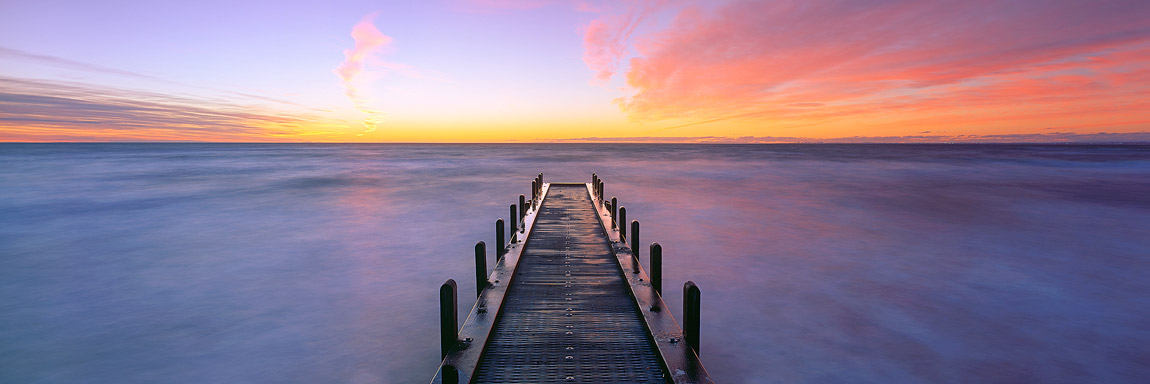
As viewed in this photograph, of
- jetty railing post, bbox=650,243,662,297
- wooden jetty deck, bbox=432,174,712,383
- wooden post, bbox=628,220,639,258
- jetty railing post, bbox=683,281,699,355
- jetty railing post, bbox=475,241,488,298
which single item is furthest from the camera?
wooden post, bbox=628,220,639,258

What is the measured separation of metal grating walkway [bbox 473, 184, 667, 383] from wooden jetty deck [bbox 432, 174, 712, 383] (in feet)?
0.04

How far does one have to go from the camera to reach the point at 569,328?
6.47m

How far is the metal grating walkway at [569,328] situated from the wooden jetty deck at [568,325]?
0.5 inches

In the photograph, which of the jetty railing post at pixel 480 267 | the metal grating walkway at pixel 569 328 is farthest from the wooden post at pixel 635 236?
the jetty railing post at pixel 480 267

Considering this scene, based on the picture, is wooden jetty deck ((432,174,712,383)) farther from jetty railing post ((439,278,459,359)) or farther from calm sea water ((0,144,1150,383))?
calm sea water ((0,144,1150,383))

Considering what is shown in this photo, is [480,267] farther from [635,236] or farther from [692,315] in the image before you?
[635,236]

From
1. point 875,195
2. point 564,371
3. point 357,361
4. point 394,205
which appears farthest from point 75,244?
point 875,195

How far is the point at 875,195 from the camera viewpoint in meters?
28.4

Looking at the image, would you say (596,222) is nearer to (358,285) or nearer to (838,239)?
(358,285)

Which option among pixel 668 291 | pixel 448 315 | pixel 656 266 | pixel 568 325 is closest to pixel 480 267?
pixel 568 325

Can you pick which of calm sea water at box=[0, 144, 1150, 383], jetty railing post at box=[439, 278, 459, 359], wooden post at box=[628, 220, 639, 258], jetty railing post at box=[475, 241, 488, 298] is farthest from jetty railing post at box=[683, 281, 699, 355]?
wooden post at box=[628, 220, 639, 258]

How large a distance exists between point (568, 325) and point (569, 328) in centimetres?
10

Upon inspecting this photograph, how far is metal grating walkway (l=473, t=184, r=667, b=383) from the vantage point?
5.39 m

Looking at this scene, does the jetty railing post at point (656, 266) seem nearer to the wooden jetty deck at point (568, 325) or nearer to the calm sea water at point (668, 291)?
the wooden jetty deck at point (568, 325)
